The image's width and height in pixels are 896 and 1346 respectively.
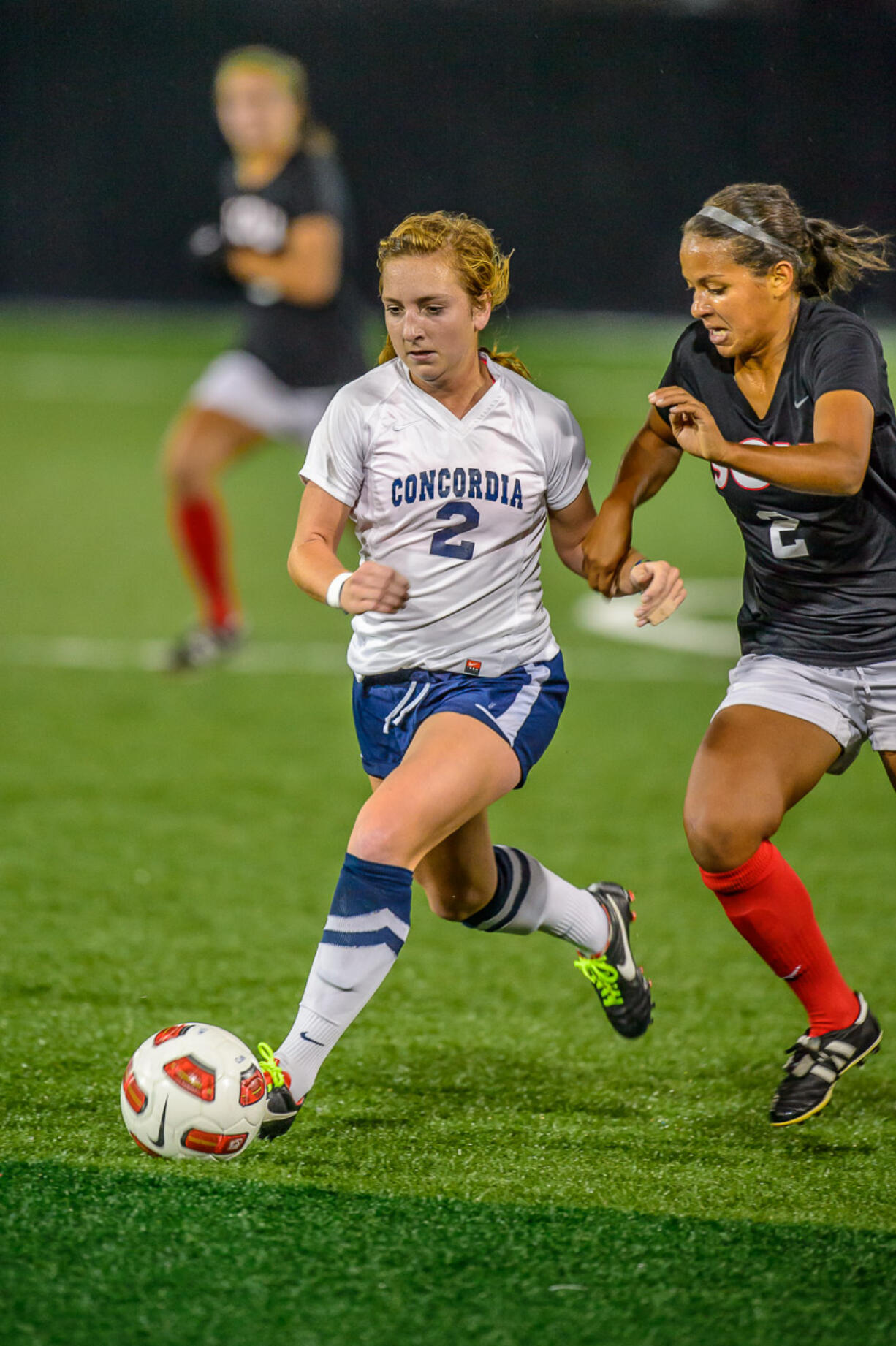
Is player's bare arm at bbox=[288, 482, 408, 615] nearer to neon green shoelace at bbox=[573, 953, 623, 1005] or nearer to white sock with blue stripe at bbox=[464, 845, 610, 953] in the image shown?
white sock with blue stripe at bbox=[464, 845, 610, 953]

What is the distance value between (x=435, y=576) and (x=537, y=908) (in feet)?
2.88

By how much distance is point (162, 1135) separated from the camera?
3.04m

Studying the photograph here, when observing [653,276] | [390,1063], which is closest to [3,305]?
[653,276]

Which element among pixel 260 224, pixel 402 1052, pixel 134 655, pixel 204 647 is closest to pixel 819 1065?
pixel 402 1052

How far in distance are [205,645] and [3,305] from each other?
15817 mm

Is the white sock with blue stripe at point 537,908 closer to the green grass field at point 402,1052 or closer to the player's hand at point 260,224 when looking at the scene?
the green grass field at point 402,1052

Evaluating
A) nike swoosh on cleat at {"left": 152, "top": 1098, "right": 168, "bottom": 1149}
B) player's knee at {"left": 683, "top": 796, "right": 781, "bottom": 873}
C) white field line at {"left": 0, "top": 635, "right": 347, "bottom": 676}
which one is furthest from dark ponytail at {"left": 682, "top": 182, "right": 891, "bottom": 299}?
white field line at {"left": 0, "top": 635, "right": 347, "bottom": 676}

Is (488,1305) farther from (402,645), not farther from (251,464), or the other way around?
(251,464)

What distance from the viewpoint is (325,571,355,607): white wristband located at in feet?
9.91

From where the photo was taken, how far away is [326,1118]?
3.40 metres

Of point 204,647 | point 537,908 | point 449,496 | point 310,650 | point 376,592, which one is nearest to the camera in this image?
Answer: point 376,592

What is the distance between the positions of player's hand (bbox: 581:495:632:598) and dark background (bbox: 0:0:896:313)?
15866 mm

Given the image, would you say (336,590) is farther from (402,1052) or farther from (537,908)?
(402,1052)

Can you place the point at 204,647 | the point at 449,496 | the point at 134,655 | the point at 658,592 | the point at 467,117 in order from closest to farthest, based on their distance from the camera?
1. the point at 658,592
2. the point at 449,496
3. the point at 204,647
4. the point at 134,655
5. the point at 467,117
